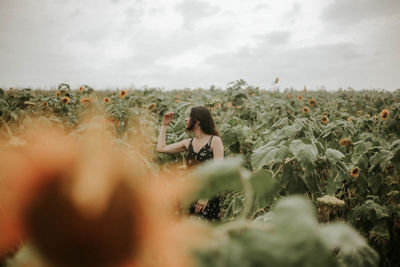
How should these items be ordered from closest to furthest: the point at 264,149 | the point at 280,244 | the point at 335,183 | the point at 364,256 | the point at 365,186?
the point at 280,244, the point at 364,256, the point at 264,149, the point at 335,183, the point at 365,186

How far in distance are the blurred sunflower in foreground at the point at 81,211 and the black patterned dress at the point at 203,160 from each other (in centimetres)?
257

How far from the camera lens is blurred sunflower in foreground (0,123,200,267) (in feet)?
0.82

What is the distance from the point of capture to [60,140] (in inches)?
10.4

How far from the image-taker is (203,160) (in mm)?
3002

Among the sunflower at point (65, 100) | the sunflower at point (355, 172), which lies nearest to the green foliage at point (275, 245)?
the sunflower at point (355, 172)

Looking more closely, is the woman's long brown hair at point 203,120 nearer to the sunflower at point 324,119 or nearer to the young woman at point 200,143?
the young woman at point 200,143

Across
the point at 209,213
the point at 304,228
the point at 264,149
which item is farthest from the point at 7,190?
the point at 209,213

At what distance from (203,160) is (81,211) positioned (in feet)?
9.05

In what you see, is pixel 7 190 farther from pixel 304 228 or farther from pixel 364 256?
pixel 364 256

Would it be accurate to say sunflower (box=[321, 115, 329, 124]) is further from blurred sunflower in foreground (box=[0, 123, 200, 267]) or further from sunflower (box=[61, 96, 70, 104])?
blurred sunflower in foreground (box=[0, 123, 200, 267])

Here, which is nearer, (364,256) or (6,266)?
(6,266)

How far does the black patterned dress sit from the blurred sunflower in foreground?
101 inches

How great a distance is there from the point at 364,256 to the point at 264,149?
3.12ft

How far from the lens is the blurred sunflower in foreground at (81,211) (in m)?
0.25
